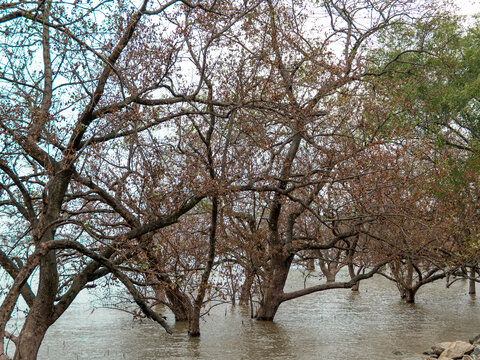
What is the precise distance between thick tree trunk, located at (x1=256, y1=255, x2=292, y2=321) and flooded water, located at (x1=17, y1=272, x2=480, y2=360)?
45 centimetres

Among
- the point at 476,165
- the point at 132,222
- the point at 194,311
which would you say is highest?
the point at 476,165

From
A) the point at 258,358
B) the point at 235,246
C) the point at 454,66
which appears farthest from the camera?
the point at 235,246

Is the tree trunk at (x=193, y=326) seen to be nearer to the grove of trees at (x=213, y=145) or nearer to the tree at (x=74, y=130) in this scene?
the grove of trees at (x=213, y=145)

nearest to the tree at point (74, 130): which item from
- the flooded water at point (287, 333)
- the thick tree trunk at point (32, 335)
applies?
the thick tree trunk at point (32, 335)

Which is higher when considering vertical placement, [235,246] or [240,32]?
[240,32]

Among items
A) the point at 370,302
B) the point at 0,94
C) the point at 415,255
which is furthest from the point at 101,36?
the point at 370,302

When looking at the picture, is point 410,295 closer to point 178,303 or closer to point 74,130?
point 178,303

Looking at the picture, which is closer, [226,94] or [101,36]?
[101,36]

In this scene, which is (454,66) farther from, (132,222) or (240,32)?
(132,222)

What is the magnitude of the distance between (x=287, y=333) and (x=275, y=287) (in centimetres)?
179

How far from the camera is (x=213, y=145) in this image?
15164mm

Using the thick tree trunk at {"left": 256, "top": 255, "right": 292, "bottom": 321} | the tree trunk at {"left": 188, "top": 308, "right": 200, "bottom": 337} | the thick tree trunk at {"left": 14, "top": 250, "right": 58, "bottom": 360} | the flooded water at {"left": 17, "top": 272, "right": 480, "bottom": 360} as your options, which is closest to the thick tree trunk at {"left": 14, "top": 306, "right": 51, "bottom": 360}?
the thick tree trunk at {"left": 14, "top": 250, "right": 58, "bottom": 360}

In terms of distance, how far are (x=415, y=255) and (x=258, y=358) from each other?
196 inches

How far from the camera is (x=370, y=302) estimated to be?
25.2 meters
